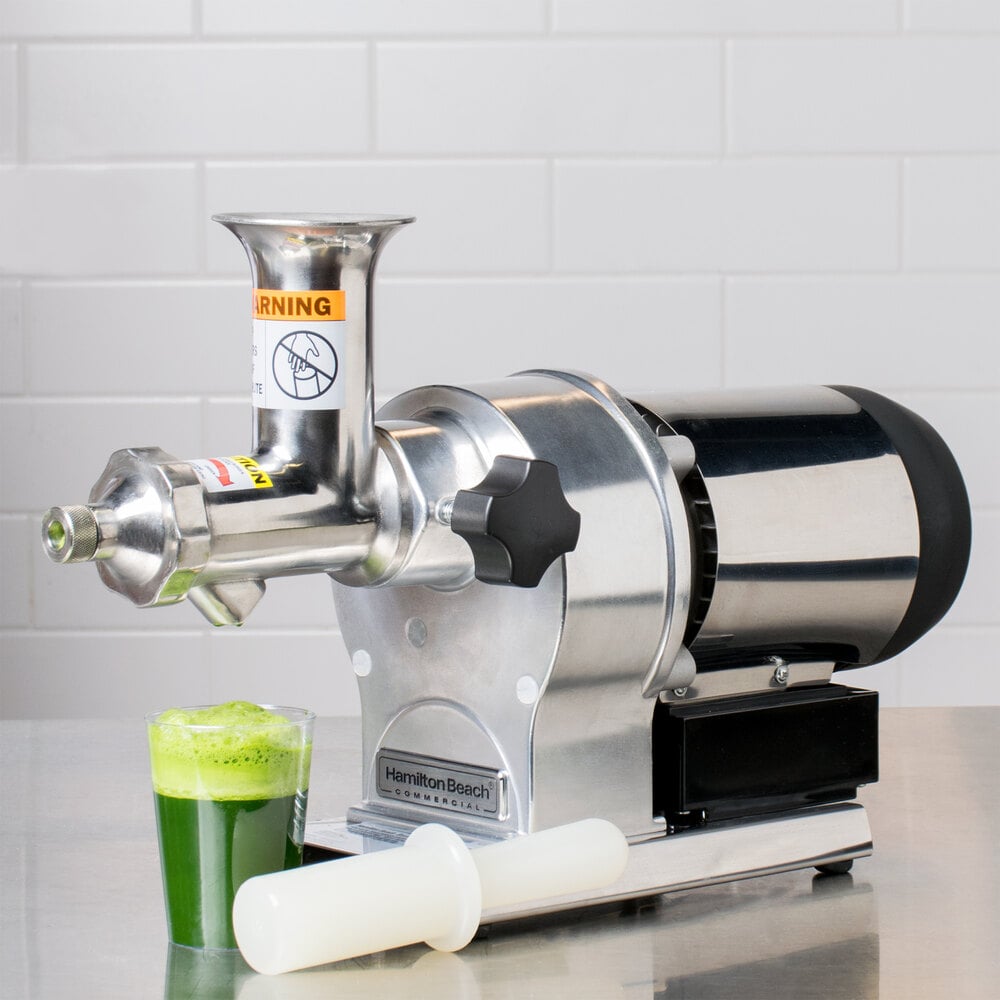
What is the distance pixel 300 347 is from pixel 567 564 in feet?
0.46

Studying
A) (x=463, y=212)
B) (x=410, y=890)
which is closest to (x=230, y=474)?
(x=410, y=890)

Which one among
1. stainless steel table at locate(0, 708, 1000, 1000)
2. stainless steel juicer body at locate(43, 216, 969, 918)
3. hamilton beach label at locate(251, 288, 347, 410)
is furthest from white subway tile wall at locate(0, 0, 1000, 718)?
hamilton beach label at locate(251, 288, 347, 410)

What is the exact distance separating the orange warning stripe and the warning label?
6 centimetres

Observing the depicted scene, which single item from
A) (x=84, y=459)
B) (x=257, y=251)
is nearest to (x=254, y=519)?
(x=257, y=251)

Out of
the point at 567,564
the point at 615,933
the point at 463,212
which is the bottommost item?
the point at 615,933

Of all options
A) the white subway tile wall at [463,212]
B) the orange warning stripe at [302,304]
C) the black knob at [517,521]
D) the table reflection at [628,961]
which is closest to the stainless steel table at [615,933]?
the table reflection at [628,961]

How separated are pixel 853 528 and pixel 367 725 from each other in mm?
245

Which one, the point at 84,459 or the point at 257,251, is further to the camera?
the point at 84,459

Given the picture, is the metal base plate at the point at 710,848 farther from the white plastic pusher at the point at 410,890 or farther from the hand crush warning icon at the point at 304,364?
the hand crush warning icon at the point at 304,364

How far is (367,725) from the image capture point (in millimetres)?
828

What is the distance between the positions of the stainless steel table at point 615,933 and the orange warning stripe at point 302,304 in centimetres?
26

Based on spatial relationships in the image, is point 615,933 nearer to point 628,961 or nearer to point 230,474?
point 628,961

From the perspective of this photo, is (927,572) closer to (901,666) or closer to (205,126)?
(901,666)

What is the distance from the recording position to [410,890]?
0.69 metres
